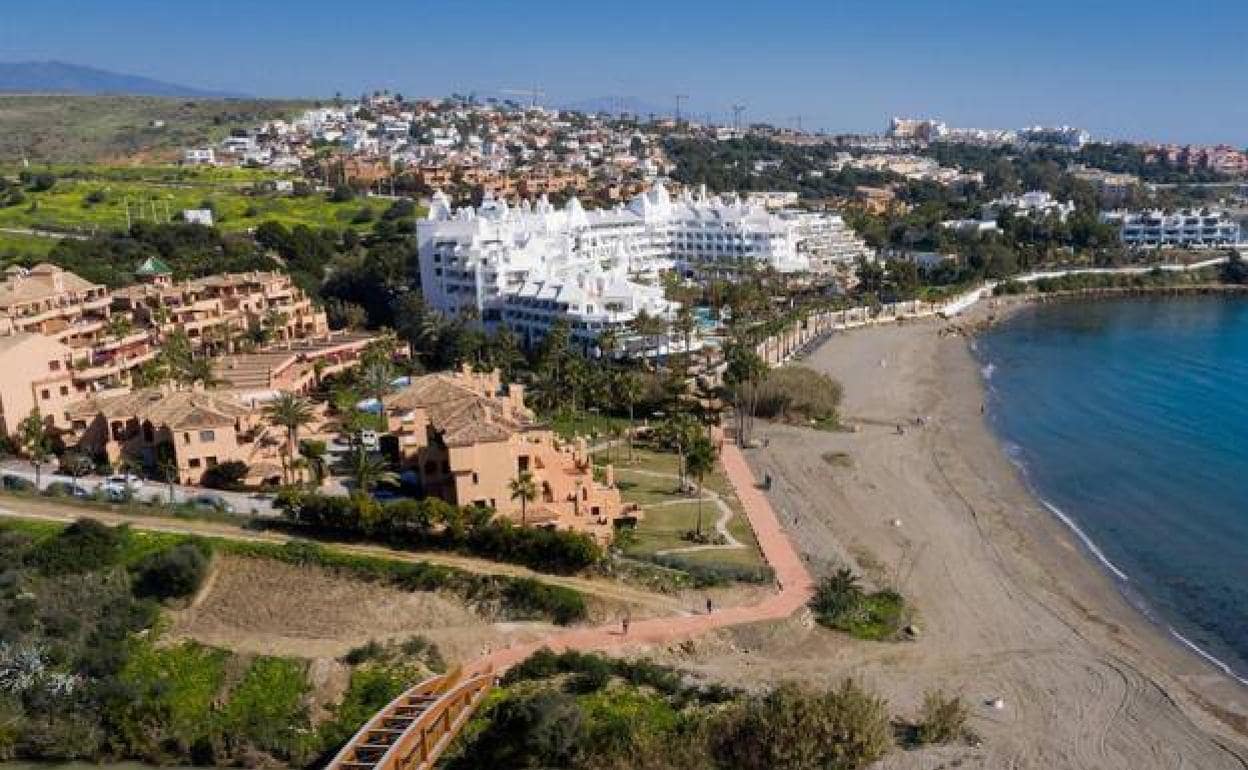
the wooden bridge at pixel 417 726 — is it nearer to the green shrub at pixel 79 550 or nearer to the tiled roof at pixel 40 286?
the green shrub at pixel 79 550

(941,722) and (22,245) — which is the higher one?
(22,245)

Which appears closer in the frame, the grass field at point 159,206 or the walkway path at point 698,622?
the walkway path at point 698,622

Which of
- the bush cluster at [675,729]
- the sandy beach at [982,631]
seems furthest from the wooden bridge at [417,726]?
the sandy beach at [982,631]

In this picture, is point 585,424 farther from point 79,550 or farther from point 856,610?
point 79,550

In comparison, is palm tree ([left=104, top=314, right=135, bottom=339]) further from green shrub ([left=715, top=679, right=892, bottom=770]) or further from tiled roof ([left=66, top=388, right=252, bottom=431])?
green shrub ([left=715, top=679, right=892, bottom=770])

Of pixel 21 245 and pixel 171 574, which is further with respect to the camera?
pixel 21 245

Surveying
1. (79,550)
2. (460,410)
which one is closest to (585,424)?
(460,410)
